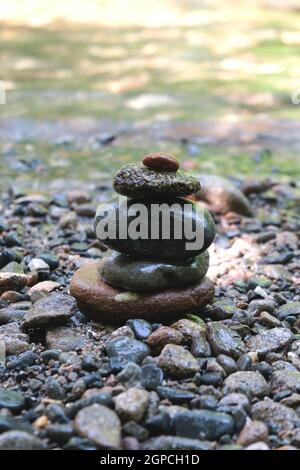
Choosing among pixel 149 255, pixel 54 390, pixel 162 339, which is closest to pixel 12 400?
pixel 54 390

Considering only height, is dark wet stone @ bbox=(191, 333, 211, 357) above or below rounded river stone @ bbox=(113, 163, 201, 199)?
below

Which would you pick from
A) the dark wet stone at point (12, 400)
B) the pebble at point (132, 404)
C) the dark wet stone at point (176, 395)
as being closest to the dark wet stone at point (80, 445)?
the pebble at point (132, 404)

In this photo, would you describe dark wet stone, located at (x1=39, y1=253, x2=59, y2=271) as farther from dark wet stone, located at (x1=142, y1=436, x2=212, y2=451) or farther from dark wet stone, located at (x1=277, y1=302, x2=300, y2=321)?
dark wet stone, located at (x1=142, y1=436, x2=212, y2=451)

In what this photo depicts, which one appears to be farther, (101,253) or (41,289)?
(101,253)

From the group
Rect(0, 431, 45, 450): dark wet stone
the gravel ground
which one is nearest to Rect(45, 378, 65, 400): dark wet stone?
the gravel ground

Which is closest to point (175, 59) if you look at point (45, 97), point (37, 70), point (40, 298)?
point (37, 70)

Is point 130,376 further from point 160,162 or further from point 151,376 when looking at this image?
point 160,162
